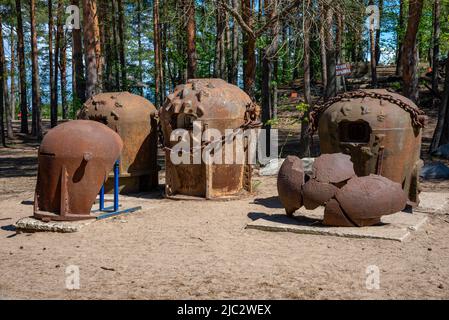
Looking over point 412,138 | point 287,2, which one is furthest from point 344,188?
→ point 287,2

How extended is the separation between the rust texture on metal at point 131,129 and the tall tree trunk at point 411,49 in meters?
6.92

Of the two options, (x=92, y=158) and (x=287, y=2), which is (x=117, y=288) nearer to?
(x=92, y=158)

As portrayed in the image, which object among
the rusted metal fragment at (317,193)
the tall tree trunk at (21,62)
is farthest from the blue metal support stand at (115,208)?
the tall tree trunk at (21,62)

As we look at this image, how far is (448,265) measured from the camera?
5805mm

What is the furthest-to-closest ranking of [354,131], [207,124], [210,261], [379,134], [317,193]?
[207,124] < [354,131] < [379,134] < [317,193] < [210,261]

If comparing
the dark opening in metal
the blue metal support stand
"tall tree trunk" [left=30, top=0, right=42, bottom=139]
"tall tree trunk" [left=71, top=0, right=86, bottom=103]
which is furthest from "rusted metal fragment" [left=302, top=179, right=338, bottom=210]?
"tall tree trunk" [left=30, top=0, right=42, bottom=139]

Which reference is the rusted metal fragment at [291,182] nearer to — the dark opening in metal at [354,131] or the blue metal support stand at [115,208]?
the dark opening in metal at [354,131]

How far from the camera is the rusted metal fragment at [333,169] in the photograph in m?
7.22

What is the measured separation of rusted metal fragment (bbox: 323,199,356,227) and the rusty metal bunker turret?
146 cm

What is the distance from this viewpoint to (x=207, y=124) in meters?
9.80

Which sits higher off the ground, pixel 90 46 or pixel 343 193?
pixel 90 46

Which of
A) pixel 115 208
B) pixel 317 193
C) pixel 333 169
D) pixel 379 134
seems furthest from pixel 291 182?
pixel 115 208

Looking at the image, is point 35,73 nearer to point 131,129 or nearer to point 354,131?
→ point 131,129

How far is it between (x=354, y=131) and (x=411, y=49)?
570 cm
